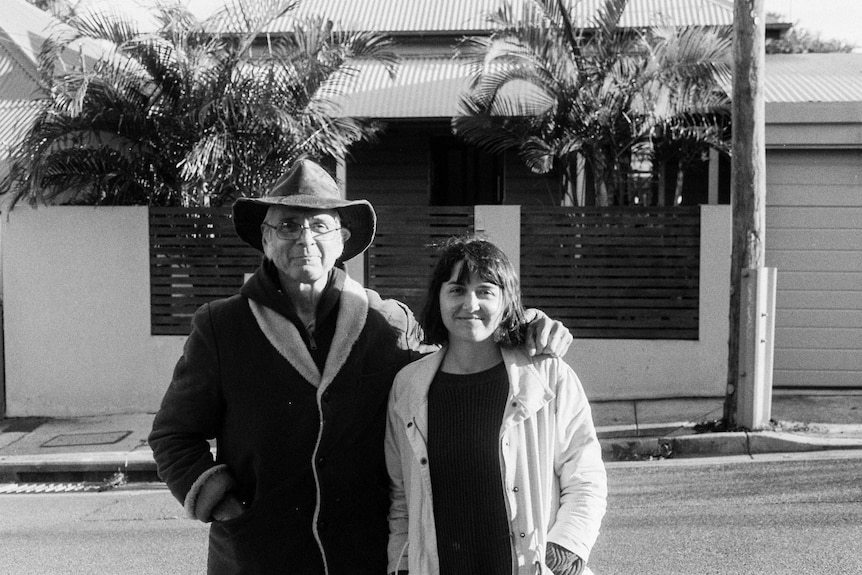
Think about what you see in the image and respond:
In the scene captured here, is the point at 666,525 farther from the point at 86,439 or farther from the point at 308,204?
the point at 86,439

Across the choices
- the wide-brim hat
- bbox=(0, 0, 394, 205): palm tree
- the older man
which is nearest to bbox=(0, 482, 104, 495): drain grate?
bbox=(0, 0, 394, 205): palm tree

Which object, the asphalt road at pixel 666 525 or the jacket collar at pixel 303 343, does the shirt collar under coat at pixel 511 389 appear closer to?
the jacket collar at pixel 303 343

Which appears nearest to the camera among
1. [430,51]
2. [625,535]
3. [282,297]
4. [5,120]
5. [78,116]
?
[282,297]

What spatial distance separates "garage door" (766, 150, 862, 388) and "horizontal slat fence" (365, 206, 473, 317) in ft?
11.6

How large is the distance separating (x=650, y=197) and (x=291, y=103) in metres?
5.08

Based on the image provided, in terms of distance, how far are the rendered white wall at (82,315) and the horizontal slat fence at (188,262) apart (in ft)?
0.38

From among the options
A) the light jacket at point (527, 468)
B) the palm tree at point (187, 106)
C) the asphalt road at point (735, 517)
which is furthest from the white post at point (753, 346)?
the light jacket at point (527, 468)

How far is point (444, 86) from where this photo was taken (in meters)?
12.5

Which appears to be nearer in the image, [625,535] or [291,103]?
[625,535]

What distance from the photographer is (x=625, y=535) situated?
591 cm

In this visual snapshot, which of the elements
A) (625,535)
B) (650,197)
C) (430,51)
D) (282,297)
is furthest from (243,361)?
(430,51)

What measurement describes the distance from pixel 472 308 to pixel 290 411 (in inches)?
23.3

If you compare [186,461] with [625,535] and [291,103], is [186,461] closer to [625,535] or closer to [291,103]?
[625,535]

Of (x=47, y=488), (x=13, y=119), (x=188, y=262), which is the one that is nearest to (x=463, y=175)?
(x=188, y=262)
